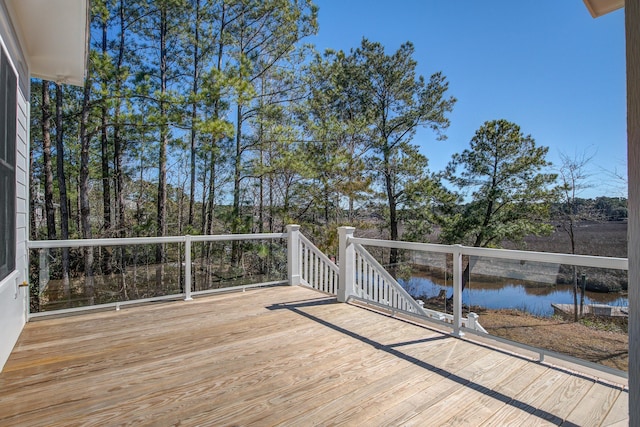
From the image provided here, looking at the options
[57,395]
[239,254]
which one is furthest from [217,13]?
[57,395]

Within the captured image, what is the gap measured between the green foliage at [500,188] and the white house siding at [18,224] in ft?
44.6

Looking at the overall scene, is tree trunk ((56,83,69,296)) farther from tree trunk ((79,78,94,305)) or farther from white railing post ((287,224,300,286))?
white railing post ((287,224,300,286))

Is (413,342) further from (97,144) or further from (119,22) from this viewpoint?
(119,22)

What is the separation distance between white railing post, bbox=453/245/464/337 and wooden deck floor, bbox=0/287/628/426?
0.17m

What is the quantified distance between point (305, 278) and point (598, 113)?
13914 millimetres

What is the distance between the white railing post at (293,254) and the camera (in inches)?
223

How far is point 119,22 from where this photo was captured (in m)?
8.73

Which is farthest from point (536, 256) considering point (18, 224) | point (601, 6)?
point (18, 224)

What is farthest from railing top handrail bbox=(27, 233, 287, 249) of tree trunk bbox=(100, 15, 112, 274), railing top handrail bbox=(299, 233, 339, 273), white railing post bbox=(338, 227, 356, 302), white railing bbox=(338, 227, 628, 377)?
tree trunk bbox=(100, 15, 112, 274)

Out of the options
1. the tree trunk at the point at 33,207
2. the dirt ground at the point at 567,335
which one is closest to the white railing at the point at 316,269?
the dirt ground at the point at 567,335

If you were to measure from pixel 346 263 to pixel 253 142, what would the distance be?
276 inches

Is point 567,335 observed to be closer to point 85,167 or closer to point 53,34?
point 53,34

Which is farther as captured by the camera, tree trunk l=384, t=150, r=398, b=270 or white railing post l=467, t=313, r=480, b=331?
tree trunk l=384, t=150, r=398, b=270

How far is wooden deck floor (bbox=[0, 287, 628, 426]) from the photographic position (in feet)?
6.77
